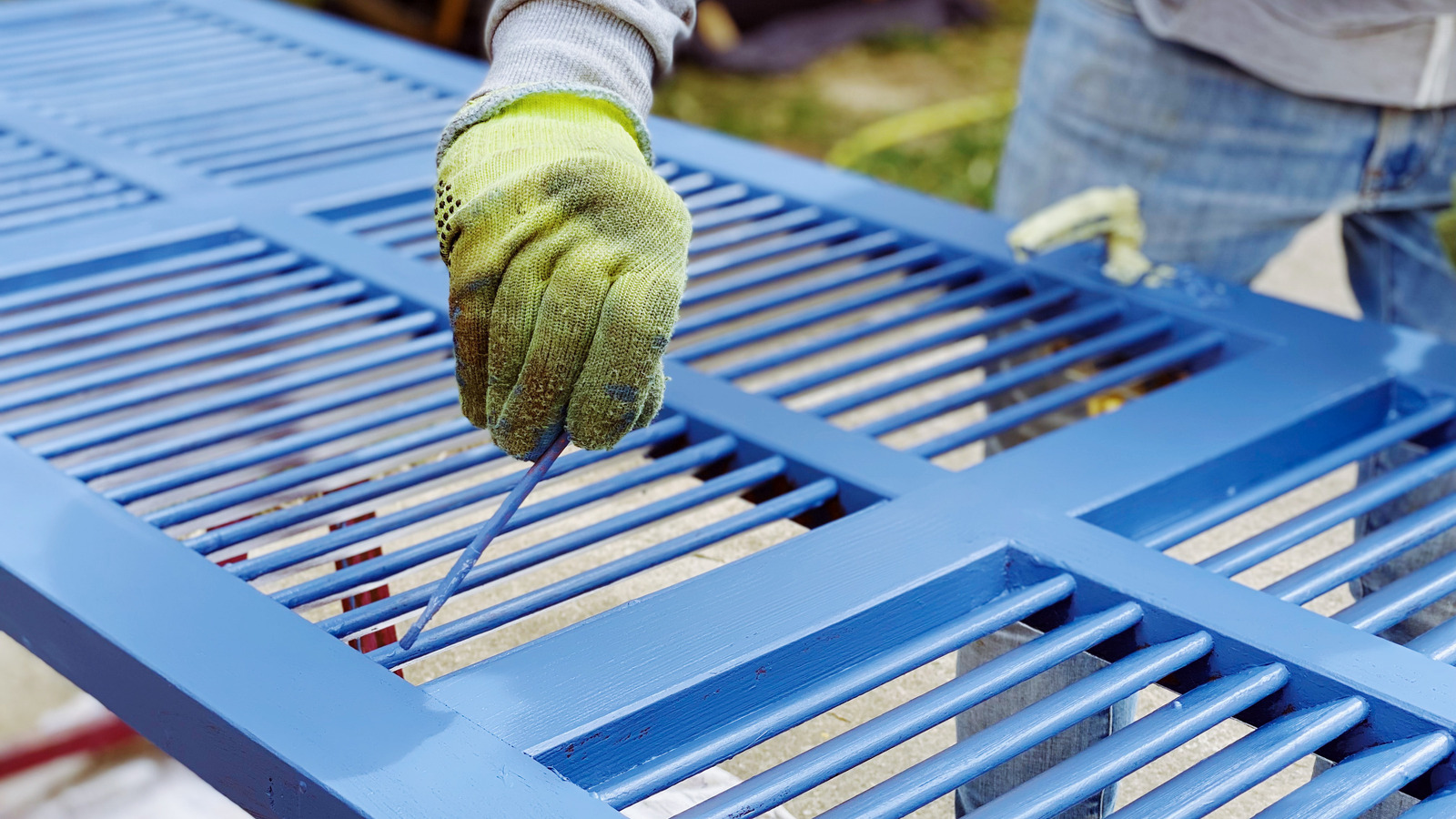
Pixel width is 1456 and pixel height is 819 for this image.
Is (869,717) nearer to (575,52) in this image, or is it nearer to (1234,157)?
(575,52)

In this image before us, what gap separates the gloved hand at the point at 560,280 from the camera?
768mm

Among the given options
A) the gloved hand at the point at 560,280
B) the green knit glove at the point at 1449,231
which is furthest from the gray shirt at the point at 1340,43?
the gloved hand at the point at 560,280

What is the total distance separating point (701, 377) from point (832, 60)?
13.3 ft

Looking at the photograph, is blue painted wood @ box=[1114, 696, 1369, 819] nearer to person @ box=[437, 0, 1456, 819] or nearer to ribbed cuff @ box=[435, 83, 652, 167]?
person @ box=[437, 0, 1456, 819]

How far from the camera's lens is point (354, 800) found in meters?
0.65

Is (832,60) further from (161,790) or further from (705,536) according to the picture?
(705,536)

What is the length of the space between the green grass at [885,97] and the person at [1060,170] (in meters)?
2.10

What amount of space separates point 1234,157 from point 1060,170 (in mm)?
204

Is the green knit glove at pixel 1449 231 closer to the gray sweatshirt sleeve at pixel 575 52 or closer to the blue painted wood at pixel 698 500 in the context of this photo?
the blue painted wood at pixel 698 500

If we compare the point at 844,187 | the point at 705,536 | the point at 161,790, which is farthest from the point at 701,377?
the point at 161,790

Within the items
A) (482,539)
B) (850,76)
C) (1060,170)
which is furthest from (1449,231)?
(850,76)

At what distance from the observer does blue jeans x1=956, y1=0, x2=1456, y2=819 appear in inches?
58.1

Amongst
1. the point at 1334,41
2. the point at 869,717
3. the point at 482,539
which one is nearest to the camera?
the point at 482,539

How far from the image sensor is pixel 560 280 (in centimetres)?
77
